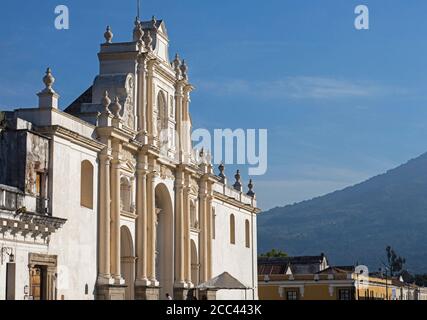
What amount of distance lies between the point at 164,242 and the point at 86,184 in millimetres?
9736

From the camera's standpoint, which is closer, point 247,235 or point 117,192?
point 117,192

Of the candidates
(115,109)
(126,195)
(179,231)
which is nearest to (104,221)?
(126,195)

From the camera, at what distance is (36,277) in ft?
95.6

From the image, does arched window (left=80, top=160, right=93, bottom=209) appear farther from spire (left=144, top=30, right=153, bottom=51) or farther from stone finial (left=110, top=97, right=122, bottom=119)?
spire (left=144, top=30, right=153, bottom=51)

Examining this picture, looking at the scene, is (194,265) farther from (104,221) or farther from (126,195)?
(104,221)

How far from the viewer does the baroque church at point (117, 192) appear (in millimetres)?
28922

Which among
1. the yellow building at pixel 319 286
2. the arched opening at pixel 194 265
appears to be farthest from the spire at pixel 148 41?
the yellow building at pixel 319 286

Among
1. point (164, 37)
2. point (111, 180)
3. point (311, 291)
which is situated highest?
point (164, 37)

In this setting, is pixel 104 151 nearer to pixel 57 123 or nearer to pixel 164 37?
pixel 57 123

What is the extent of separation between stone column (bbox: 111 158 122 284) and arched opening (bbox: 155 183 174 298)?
7111 mm

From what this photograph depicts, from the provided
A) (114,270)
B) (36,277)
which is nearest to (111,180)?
(114,270)

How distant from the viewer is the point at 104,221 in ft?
113

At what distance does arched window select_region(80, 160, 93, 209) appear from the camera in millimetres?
33656
